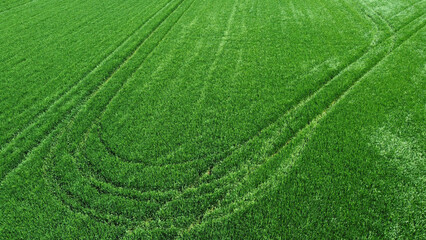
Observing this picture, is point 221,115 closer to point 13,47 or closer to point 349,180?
point 349,180

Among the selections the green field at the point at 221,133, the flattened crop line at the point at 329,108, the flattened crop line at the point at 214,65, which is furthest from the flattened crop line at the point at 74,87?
the flattened crop line at the point at 329,108

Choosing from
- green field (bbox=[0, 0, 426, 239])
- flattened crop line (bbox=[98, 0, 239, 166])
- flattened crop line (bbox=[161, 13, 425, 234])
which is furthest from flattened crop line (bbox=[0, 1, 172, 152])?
flattened crop line (bbox=[161, 13, 425, 234])

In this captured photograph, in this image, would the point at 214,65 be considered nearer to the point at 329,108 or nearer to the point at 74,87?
the point at 329,108

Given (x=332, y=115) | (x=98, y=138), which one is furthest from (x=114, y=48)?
(x=332, y=115)

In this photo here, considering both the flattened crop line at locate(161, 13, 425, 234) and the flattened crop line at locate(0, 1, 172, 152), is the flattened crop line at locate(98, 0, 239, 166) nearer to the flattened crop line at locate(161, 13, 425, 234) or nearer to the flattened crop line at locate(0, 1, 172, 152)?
the flattened crop line at locate(0, 1, 172, 152)

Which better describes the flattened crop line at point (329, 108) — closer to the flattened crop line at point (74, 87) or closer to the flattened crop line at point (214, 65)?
the flattened crop line at point (214, 65)

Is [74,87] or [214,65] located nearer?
[74,87]

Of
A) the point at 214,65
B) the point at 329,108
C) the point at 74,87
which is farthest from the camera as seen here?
the point at 214,65

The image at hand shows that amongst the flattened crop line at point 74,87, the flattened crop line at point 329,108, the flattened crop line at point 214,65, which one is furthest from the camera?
the flattened crop line at point 74,87

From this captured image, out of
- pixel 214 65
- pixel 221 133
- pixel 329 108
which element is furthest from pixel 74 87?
pixel 329 108
